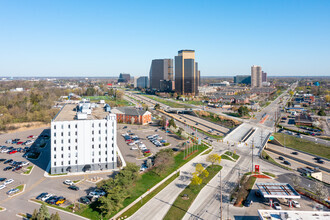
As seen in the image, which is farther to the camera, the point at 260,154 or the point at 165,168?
the point at 260,154

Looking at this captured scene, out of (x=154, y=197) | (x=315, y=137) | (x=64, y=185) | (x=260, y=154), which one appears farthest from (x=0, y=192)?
(x=315, y=137)

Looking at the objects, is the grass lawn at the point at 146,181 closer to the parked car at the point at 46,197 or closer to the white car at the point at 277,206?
the parked car at the point at 46,197

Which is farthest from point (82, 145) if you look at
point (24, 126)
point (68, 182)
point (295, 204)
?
point (24, 126)

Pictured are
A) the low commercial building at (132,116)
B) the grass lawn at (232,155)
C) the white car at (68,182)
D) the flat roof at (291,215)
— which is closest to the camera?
the flat roof at (291,215)

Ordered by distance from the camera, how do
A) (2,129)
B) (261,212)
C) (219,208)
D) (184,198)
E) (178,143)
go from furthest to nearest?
(2,129), (178,143), (184,198), (219,208), (261,212)

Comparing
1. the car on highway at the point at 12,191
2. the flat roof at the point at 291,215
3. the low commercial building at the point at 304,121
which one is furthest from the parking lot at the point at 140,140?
the low commercial building at the point at 304,121

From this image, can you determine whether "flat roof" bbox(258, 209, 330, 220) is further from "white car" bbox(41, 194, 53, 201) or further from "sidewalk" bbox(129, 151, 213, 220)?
"white car" bbox(41, 194, 53, 201)

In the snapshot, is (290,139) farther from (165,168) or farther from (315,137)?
(165,168)
